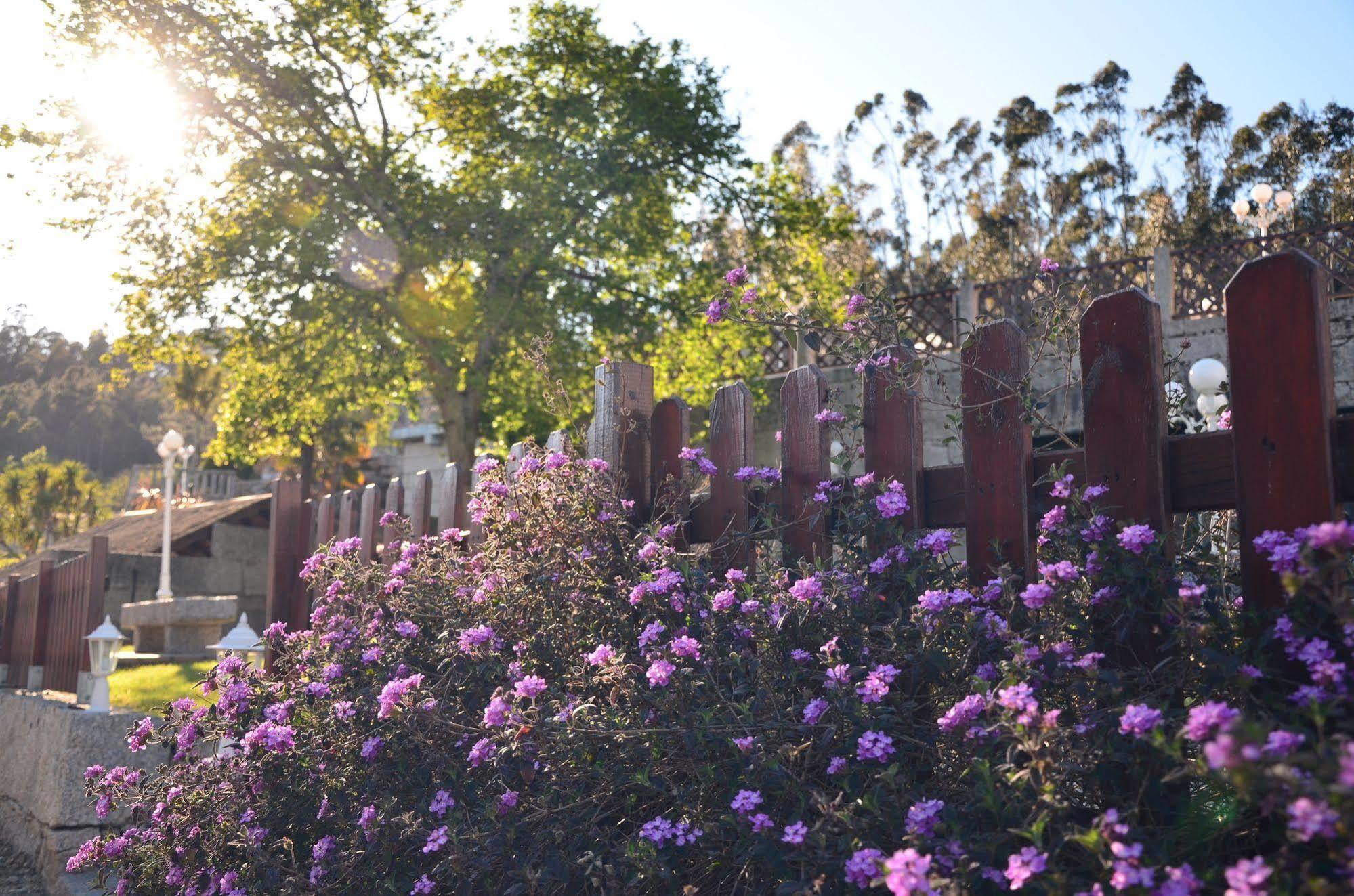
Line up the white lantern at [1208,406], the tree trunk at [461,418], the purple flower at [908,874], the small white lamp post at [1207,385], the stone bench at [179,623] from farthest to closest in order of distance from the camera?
1. the tree trunk at [461,418]
2. the stone bench at [179,623]
3. the small white lamp post at [1207,385]
4. the white lantern at [1208,406]
5. the purple flower at [908,874]

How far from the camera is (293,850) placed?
3.07m

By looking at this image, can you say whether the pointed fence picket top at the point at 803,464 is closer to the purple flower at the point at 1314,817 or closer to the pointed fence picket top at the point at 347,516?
the purple flower at the point at 1314,817

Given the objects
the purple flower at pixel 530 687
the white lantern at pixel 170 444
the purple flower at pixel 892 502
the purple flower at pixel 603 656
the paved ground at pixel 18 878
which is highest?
the white lantern at pixel 170 444

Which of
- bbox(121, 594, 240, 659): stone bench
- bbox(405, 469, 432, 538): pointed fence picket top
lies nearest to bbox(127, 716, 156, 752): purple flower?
bbox(405, 469, 432, 538): pointed fence picket top

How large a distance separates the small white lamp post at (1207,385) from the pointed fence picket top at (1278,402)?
10.8 ft

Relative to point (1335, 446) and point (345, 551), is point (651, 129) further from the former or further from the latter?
point (1335, 446)

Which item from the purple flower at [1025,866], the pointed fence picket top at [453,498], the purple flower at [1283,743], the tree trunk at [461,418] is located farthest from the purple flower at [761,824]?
the tree trunk at [461,418]

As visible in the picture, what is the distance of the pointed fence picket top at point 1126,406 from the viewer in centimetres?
234

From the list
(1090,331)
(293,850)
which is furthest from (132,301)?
(1090,331)

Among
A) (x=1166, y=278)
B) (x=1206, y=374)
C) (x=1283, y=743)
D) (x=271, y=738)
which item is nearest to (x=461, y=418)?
(x=1166, y=278)

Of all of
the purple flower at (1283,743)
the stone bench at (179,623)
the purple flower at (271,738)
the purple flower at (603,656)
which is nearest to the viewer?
the purple flower at (1283,743)

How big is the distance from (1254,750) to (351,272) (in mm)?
15247

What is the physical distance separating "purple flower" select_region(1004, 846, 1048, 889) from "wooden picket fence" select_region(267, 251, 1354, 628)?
2.65 feet

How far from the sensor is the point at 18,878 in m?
5.23
